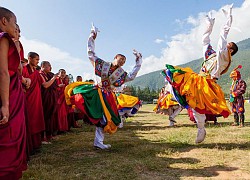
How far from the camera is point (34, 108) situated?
496 centimetres

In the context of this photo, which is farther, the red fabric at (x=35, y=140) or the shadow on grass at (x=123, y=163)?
the red fabric at (x=35, y=140)

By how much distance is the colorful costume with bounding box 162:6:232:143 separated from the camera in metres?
5.24

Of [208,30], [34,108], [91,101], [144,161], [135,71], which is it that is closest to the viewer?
[144,161]

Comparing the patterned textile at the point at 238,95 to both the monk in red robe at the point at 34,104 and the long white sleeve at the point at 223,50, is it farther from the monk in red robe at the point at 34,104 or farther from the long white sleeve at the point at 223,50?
the monk in red robe at the point at 34,104

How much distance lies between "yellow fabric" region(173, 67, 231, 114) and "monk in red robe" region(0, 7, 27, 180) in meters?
3.61

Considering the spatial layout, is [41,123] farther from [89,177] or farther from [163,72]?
[163,72]

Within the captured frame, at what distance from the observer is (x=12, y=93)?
8.25ft

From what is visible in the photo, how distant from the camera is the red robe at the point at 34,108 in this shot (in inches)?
192

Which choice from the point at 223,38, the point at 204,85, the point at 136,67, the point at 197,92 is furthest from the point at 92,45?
the point at 223,38

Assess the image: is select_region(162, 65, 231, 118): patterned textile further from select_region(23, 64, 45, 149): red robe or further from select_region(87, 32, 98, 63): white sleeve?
select_region(23, 64, 45, 149): red robe

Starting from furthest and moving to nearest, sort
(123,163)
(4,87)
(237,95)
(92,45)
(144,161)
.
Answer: (237,95) < (92,45) < (144,161) < (123,163) < (4,87)

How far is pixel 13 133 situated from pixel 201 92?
3959mm

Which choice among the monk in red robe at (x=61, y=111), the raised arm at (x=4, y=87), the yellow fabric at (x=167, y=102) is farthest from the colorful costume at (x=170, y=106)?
the raised arm at (x=4, y=87)

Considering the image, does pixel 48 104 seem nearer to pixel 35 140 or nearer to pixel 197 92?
pixel 35 140
